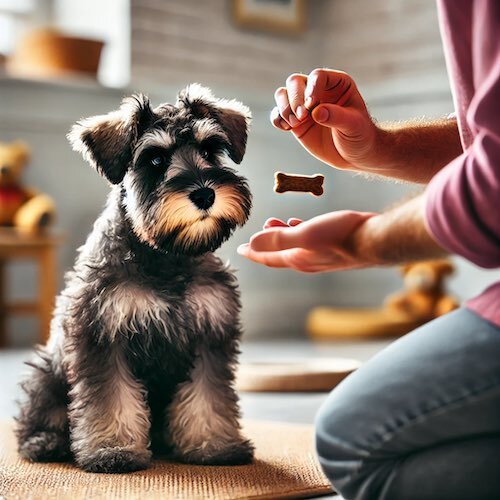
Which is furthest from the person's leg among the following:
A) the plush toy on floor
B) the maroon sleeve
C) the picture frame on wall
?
the picture frame on wall

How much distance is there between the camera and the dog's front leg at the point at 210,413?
2018 mm

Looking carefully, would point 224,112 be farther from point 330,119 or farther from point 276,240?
point 276,240

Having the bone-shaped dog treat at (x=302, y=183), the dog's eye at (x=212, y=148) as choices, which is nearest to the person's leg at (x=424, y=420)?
the bone-shaped dog treat at (x=302, y=183)

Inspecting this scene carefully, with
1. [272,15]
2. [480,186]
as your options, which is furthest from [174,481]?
[272,15]

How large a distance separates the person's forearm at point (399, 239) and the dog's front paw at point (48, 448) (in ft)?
3.45

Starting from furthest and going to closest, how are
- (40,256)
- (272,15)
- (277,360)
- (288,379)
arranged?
1. (272,15)
2. (40,256)
3. (277,360)
4. (288,379)

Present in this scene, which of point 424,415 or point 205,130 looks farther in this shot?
point 205,130

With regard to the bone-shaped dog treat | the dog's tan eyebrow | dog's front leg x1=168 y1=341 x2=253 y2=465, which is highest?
the dog's tan eyebrow

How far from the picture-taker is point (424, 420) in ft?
4.74

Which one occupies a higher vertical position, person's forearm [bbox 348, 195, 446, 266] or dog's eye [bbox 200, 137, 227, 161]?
dog's eye [bbox 200, 137, 227, 161]

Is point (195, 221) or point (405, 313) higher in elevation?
point (195, 221)

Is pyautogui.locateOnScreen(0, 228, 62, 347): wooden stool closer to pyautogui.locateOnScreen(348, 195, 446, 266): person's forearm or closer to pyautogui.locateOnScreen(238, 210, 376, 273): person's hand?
pyautogui.locateOnScreen(238, 210, 376, 273): person's hand

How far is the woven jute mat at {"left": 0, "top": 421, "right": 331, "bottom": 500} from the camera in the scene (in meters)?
1.80

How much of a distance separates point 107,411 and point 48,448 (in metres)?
0.25
